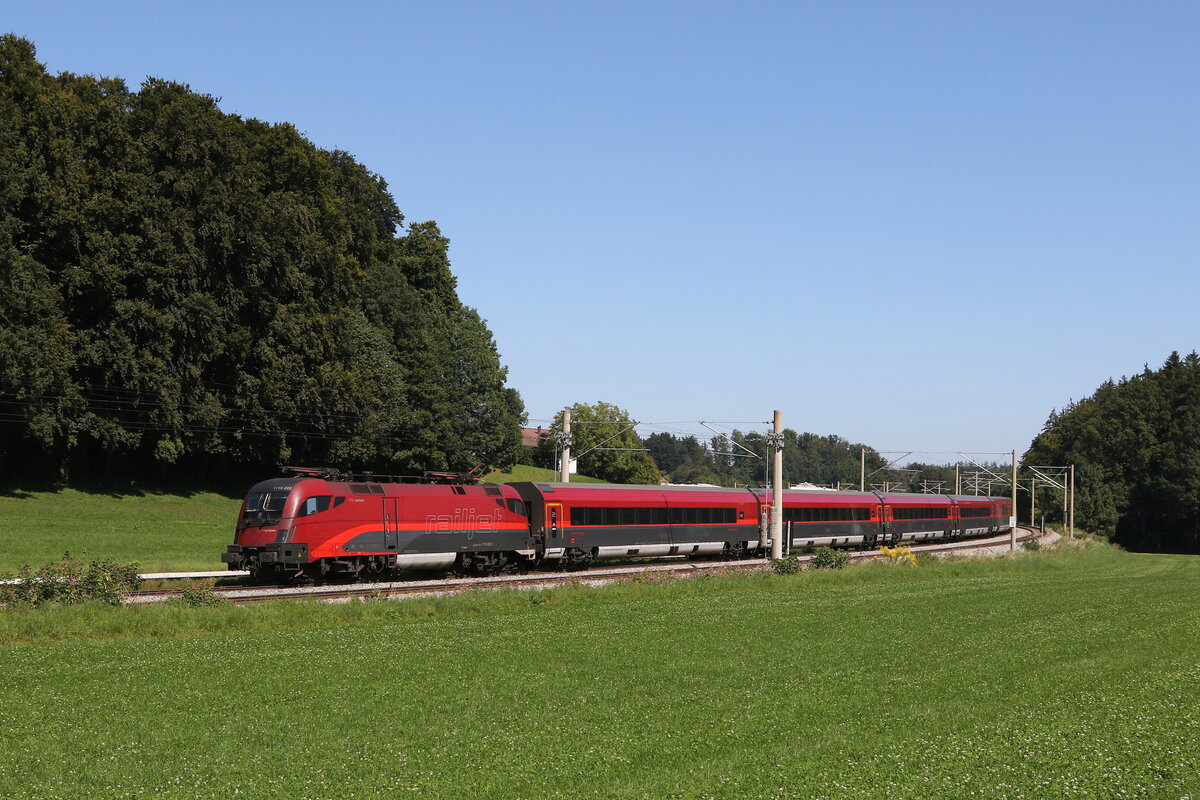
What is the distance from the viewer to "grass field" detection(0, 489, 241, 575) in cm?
4334

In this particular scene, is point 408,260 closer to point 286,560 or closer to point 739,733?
point 286,560

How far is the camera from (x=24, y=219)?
54.3 metres

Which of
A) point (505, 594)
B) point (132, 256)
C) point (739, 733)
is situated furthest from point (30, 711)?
point (132, 256)

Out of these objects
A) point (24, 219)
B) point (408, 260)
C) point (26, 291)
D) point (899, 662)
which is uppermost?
point (408, 260)

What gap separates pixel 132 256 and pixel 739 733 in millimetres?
49688

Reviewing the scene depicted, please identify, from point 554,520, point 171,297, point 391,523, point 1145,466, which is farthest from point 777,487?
point 1145,466

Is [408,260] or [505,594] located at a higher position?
[408,260]

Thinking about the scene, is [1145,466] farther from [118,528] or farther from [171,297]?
[118,528]

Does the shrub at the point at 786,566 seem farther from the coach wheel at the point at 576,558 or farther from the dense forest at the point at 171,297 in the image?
the dense forest at the point at 171,297

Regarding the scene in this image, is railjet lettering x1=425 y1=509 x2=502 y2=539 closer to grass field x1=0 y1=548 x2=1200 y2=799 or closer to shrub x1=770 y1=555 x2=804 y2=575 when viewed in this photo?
grass field x1=0 y1=548 x2=1200 y2=799

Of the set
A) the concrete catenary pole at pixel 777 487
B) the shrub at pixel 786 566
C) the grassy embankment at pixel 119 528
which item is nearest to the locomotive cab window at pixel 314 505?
the grassy embankment at pixel 119 528

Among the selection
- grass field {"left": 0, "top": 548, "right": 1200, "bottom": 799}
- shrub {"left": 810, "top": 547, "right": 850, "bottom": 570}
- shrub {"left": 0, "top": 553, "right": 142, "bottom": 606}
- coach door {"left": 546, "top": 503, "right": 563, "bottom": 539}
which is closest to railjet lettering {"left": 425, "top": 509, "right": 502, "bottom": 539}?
coach door {"left": 546, "top": 503, "right": 563, "bottom": 539}

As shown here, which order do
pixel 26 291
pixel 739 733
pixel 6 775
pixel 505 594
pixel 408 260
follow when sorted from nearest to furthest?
pixel 6 775, pixel 739 733, pixel 505 594, pixel 26 291, pixel 408 260

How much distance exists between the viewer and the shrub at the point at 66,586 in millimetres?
26031
